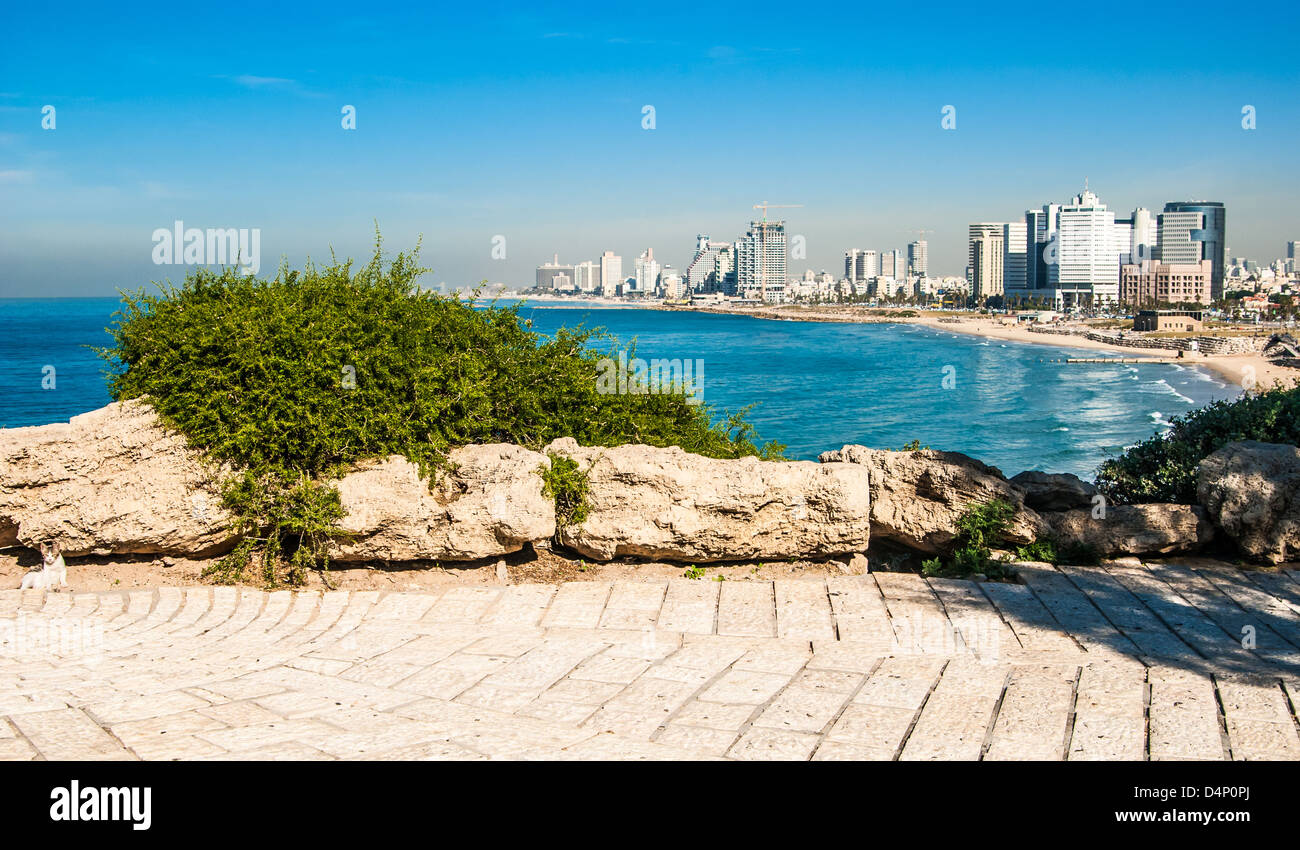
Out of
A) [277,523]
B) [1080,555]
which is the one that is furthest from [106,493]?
[1080,555]

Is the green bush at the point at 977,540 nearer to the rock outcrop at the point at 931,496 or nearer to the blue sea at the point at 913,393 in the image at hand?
the rock outcrop at the point at 931,496

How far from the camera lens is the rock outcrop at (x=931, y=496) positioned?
720 centimetres

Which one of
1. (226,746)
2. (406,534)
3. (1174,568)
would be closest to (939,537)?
(1174,568)

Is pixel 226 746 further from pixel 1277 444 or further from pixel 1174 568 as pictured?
pixel 1277 444

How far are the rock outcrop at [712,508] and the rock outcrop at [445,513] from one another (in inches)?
17.0

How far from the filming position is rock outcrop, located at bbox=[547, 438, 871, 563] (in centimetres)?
689

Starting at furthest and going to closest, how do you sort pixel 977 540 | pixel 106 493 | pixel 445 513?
1. pixel 977 540
2. pixel 445 513
3. pixel 106 493

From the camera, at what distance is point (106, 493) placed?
662 cm

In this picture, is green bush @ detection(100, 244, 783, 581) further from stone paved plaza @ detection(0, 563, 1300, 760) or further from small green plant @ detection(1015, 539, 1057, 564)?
small green plant @ detection(1015, 539, 1057, 564)

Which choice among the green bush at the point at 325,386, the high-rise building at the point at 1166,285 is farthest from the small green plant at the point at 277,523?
the high-rise building at the point at 1166,285

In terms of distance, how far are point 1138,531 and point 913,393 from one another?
5703 cm

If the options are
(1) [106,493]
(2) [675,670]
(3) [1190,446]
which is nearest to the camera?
(2) [675,670]

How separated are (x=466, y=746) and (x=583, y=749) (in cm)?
52

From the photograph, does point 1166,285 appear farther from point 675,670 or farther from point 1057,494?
point 675,670
